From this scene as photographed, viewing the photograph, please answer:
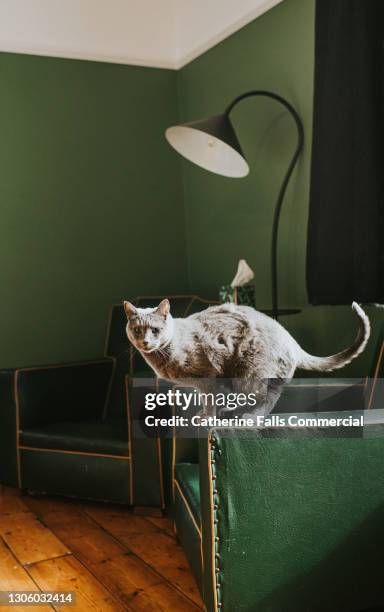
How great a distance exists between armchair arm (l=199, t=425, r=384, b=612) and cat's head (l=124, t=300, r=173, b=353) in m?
0.27

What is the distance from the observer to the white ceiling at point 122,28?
3.37m

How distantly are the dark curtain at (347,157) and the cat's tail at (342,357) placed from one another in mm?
920

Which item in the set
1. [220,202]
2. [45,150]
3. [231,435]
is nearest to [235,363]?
[231,435]

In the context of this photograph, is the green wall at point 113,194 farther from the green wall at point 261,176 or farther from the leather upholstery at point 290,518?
the leather upholstery at point 290,518

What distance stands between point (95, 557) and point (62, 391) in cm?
95

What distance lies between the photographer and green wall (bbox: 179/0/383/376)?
283cm

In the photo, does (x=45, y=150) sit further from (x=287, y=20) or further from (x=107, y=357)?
(x=287, y=20)

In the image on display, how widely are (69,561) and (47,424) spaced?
84cm

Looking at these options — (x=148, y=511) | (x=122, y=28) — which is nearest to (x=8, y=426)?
(x=148, y=511)

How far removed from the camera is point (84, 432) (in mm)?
2877

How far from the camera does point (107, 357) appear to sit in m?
3.34

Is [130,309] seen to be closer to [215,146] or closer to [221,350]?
[221,350]

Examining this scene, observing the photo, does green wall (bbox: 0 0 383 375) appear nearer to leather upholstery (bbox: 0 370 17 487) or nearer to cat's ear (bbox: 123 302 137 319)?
leather upholstery (bbox: 0 370 17 487)

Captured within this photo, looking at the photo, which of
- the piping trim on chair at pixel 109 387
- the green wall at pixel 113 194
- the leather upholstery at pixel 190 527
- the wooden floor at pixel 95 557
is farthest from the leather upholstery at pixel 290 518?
the piping trim on chair at pixel 109 387
